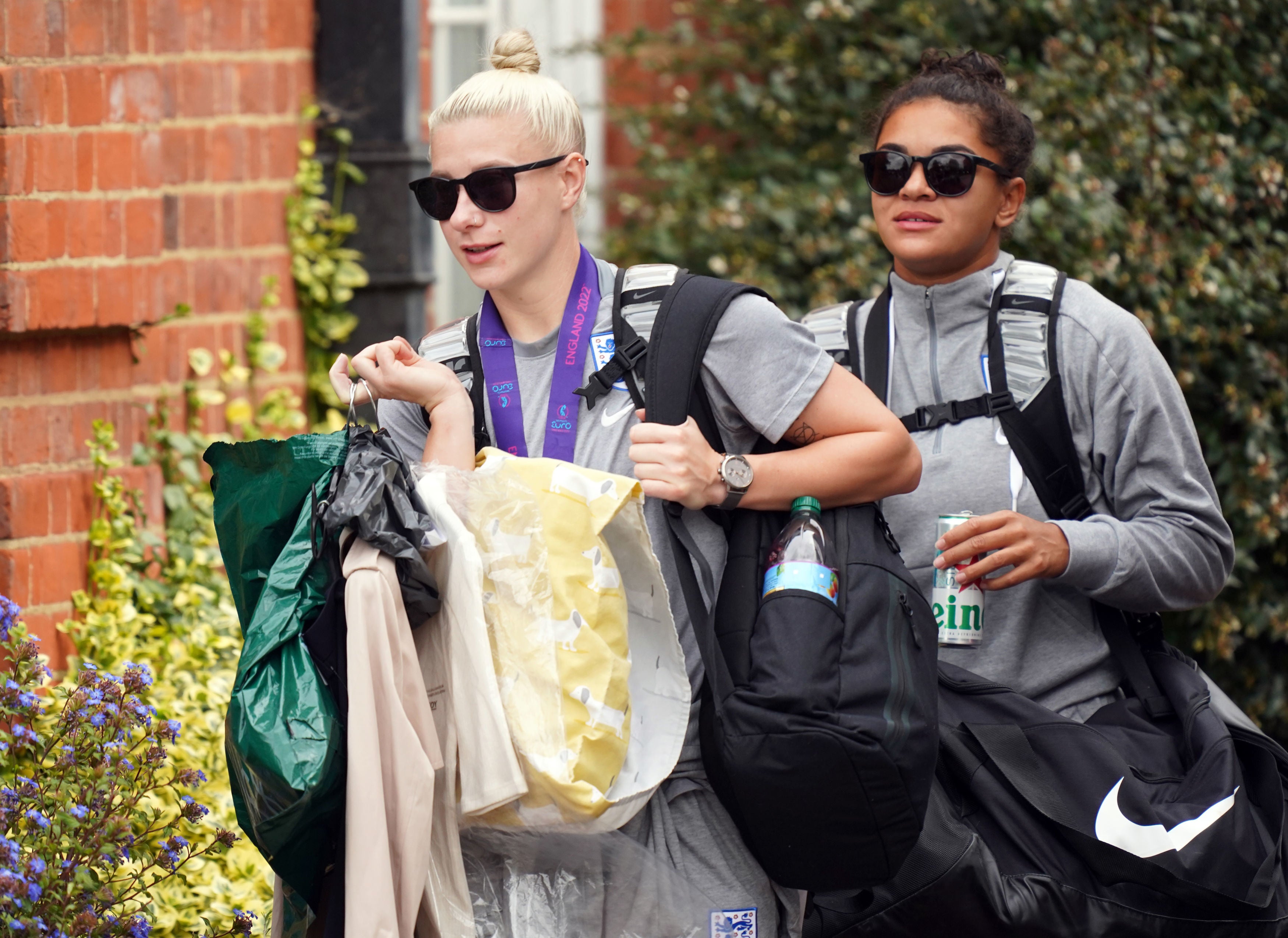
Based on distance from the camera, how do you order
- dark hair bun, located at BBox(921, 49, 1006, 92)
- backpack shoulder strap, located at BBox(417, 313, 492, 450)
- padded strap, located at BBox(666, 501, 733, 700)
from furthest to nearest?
dark hair bun, located at BBox(921, 49, 1006, 92)
backpack shoulder strap, located at BBox(417, 313, 492, 450)
padded strap, located at BBox(666, 501, 733, 700)

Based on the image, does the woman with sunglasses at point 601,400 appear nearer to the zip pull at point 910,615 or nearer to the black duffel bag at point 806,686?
the black duffel bag at point 806,686

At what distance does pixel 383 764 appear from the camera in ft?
6.78

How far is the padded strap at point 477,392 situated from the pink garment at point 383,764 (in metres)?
0.47

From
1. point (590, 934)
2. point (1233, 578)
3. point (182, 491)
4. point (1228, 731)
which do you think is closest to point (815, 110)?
point (1233, 578)

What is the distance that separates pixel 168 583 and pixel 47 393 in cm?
65

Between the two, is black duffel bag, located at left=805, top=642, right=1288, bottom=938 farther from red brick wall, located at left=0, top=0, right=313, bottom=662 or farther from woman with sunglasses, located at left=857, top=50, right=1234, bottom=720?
red brick wall, located at left=0, top=0, right=313, bottom=662

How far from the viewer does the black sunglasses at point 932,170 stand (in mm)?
3002

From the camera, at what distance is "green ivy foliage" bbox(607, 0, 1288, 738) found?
4.52 meters

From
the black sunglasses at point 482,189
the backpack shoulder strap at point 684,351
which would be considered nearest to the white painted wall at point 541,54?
the black sunglasses at point 482,189

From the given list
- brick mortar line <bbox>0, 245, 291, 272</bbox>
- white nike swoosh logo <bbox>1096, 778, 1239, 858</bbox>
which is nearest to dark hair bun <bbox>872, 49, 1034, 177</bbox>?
white nike swoosh logo <bbox>1096, 778, 1239, 858</bbox>

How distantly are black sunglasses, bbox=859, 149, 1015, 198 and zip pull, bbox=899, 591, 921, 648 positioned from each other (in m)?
1.00

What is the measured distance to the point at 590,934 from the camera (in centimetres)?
232

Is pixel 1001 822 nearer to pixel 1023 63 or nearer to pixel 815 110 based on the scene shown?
pixel 1023 63

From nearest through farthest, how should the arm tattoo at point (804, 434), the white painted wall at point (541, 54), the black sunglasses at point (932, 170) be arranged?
the arm tattoo at point (804, 434)
the black sunglasses at point (932, 170)
the white painted wall at point (541, 54)
